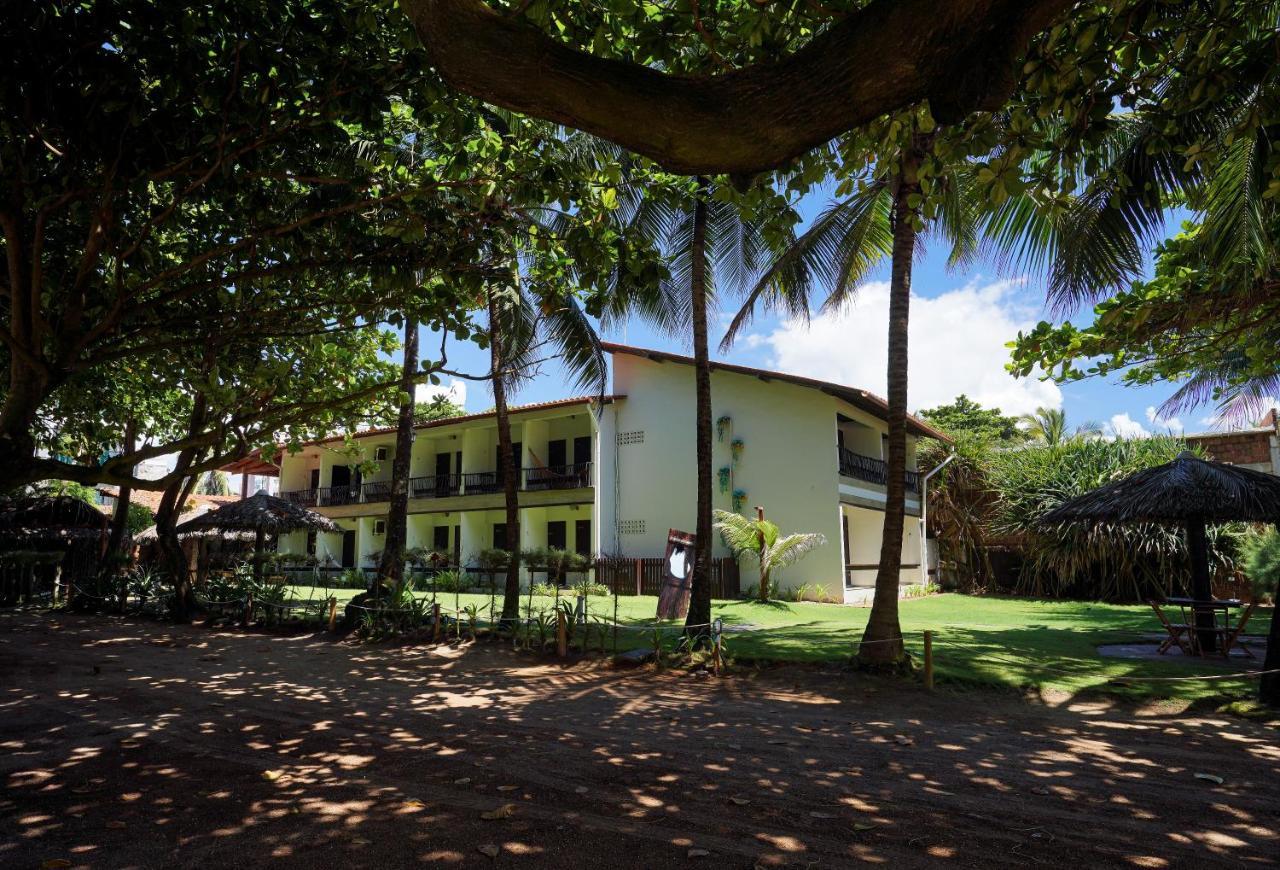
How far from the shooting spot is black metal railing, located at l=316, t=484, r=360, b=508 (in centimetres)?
3070

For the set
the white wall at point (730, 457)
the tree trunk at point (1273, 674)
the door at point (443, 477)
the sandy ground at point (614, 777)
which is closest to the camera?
the sandy ground at point (614, 777)

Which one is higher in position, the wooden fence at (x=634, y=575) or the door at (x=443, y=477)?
the door at (x=443, y=477)

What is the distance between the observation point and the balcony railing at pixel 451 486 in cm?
2547

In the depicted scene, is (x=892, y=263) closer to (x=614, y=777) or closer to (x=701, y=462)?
(x=701, y=462)

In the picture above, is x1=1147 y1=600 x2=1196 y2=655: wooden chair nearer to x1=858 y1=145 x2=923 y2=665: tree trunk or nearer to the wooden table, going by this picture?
the wooden table

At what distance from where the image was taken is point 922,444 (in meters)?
25.6

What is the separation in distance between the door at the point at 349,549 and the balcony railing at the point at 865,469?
21.1 m

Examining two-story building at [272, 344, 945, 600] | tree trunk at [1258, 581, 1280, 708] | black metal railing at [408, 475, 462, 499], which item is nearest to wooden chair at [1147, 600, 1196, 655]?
tree trunk at [1258, 581, 1280, 708]

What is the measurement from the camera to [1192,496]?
9.79 meters

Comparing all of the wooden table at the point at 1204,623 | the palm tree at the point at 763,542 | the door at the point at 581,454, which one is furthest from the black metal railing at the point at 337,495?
the wooden table at the point at 1204,623

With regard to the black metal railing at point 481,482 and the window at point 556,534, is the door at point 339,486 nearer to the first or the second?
the black metal railing at point 481,482

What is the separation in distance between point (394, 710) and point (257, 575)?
1226 centimetres

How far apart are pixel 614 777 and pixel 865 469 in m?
19.7

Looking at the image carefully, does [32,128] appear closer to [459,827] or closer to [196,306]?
[196,306]
